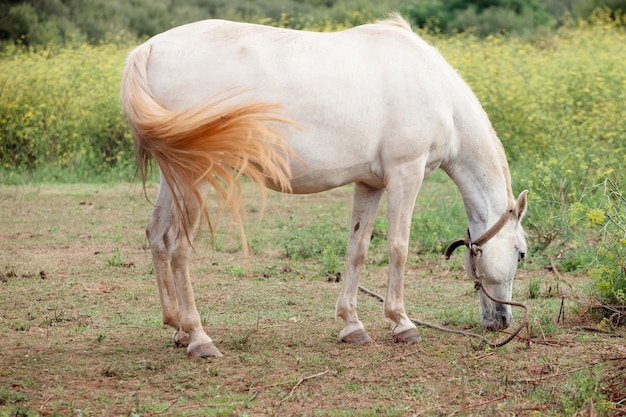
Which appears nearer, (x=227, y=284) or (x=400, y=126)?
(x=400, y=126)

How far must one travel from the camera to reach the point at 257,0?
104ft

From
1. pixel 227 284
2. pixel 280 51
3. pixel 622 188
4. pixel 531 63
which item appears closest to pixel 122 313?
pixel 227 284

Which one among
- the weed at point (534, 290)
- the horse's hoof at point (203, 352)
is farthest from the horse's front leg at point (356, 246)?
the weed at point (534, 290)

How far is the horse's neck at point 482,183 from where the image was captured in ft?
18.3

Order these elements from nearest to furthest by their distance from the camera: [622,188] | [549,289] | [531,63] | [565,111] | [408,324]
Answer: [408,324], [549,289], [622,188], [565,111], [531,63]

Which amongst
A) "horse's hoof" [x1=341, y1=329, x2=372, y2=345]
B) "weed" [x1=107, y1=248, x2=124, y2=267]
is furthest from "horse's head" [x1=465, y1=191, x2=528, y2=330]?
"weed" [x1=107, y1=248, x2=124, y2=267]

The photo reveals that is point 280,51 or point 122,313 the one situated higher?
point 280,51

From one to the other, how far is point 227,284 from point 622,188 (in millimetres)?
3718

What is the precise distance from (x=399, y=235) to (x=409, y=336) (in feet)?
2.09

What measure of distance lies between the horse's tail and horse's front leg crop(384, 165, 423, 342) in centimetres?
95

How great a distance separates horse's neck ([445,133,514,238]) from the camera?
18.3ft

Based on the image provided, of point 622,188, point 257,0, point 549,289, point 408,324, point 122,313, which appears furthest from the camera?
point 257,0

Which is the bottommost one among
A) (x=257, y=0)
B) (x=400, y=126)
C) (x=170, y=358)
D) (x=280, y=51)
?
(x=257, y=0)

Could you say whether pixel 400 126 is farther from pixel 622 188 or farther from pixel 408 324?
pixel 622 188
